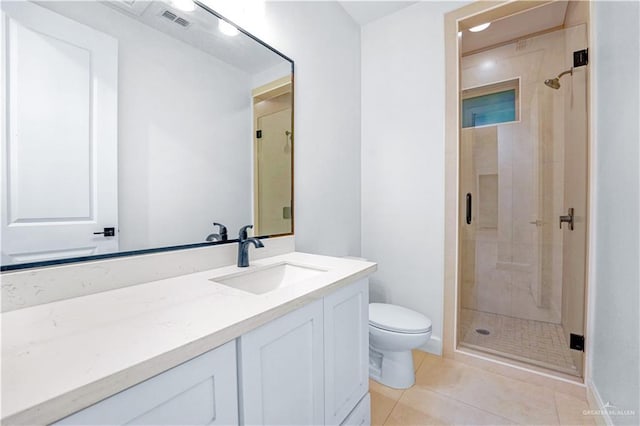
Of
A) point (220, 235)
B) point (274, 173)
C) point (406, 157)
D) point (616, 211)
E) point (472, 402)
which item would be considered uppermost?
point (406, 157)

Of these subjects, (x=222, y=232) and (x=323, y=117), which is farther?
(x=323, y=117)

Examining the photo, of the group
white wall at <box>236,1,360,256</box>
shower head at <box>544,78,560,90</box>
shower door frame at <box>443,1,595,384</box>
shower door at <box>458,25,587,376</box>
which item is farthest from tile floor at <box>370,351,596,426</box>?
shower head at <box>544,78,560,90</box>

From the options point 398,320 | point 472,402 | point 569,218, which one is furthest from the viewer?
point 569,218

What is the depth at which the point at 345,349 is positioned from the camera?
3.59 ft

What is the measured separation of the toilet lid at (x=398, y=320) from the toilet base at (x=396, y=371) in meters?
0.20

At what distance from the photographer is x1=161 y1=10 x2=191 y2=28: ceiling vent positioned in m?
1.07

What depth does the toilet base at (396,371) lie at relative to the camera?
1.63 m

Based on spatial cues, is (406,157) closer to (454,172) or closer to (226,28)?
(454,172)

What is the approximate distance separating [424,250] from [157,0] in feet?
6.52

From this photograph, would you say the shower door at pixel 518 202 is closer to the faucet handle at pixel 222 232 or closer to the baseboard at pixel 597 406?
the baseboard at pixel 597 406

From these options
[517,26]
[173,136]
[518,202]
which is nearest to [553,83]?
[517,26]

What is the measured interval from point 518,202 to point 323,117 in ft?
5.32

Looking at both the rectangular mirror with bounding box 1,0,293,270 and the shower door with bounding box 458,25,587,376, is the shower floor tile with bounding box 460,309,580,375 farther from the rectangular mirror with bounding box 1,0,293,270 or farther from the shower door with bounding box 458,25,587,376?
the rectangular mirror with bounding box 1,0,293,270

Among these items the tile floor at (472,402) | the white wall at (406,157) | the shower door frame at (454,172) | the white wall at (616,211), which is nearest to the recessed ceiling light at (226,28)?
the white wall at (406,157)
